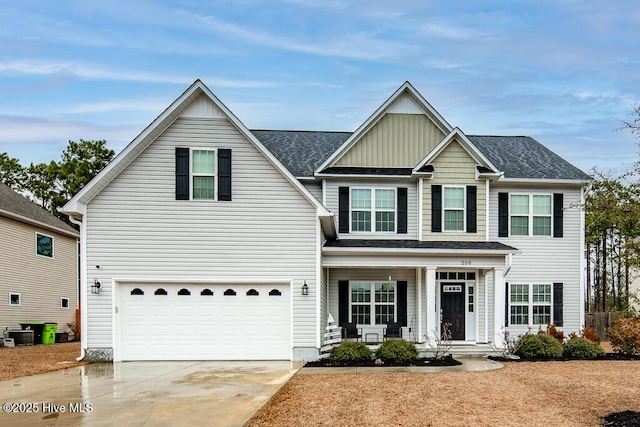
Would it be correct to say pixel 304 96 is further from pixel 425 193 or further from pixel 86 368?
pixel 86 368

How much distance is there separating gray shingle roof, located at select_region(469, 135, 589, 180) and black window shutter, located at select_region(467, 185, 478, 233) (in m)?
1.89

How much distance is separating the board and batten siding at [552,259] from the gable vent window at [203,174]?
32.8ft

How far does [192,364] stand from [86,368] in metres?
2.72

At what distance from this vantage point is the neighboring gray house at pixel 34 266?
2631cm

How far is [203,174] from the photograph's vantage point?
57.8ft

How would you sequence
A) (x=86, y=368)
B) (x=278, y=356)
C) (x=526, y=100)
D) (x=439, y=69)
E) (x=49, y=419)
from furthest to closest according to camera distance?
(x=526, y=100) → (x=439, y=69) → (x=278, y=356) → (x=86, y=368) → (x=49, y=419)

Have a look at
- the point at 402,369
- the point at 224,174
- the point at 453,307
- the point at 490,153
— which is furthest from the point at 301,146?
the point at 402,369

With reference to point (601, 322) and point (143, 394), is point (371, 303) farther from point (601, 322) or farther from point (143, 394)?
point (601, 322)

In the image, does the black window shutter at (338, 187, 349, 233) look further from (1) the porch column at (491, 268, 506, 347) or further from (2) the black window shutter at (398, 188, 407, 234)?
(1) the porch column at (491, 268, 506, 347)

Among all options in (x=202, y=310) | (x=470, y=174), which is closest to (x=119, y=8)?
(x=202, y=310)

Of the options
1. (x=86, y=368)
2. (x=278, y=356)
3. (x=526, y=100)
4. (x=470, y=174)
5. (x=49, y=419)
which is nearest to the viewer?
(x=49, y=419)

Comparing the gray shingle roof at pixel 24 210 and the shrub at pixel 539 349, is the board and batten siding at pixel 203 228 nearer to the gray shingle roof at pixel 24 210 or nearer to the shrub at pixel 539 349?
the shrub at pixel 539 349

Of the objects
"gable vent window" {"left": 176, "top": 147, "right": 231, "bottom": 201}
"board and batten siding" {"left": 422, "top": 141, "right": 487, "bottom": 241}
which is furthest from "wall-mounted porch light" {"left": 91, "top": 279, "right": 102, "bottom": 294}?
"board and batten siding" {"left": 422, "top": 141, "right": 487, "bottom": 241}

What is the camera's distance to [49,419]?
9430mm
